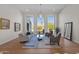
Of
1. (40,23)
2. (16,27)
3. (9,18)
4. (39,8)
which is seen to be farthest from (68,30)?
(9,18)

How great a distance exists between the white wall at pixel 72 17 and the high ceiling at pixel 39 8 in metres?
0.10

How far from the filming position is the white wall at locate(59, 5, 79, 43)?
6.77 feet

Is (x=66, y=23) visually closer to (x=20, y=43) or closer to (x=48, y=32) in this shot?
(x=48, y=32)

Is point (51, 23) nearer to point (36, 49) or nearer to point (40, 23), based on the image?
point (40, 23)

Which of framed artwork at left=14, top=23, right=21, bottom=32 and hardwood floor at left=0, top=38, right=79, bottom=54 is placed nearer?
hardwood floor at left=0, top=38, right=79, bottom=54

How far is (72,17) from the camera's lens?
2084 mm

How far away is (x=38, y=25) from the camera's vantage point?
7.29ft

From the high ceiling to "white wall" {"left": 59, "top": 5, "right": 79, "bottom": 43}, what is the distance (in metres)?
0.10

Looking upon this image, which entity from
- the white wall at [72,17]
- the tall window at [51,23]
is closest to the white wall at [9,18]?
the tall window at [51,23]

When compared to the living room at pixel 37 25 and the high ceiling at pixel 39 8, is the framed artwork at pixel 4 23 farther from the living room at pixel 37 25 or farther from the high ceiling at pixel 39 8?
the high ceiling at pixel 39 8

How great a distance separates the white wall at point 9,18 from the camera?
205cm

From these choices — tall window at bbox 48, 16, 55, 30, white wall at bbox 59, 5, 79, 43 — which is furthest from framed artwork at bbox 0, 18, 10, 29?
white wall at bbox 59, 5, 79, 43

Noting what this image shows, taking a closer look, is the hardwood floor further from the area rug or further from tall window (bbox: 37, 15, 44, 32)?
tall window (bbox: 37, 15, 44, 32)
